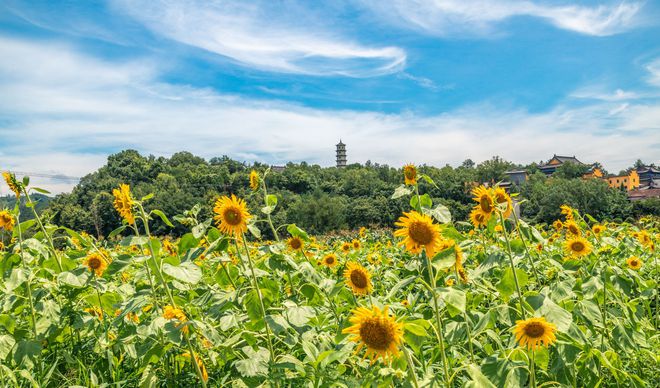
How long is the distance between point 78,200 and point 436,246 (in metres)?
58.6

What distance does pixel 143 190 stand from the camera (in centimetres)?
5344

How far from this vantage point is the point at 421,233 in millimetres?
1477

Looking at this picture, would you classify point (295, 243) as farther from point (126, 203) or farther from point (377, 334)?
point (377, 334)

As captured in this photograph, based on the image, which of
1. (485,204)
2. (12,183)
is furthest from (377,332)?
(12,183)

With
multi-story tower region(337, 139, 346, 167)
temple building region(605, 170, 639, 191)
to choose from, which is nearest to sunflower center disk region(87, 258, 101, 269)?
temple building region(605, 170, 639, 191)

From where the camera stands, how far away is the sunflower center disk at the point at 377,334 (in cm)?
123

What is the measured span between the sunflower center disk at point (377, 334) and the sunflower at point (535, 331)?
1.71 feet

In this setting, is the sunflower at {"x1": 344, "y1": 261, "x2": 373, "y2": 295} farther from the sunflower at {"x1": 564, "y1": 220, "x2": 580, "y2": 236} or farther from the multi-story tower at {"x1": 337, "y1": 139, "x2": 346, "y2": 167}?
the multi-story tower at {"x1": 337, "y1": 139, "x2": 346, "y2": 167}

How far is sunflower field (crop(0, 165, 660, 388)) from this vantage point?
1.45 meters

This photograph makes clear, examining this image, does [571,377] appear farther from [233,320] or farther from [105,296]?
[105,296]

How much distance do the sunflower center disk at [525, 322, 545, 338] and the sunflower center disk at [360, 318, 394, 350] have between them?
1.78ft

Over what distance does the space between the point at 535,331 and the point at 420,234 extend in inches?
19.6


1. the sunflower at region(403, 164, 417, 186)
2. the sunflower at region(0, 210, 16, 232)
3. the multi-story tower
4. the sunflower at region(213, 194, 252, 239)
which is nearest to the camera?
the sunflower at region(213, 194, 252, 239)

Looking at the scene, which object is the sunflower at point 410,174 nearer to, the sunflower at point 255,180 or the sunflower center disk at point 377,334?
the sunflower at point 255,180
